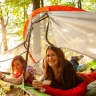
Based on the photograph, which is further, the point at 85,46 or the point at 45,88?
the point at 45,88

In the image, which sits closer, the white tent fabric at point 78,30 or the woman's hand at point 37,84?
the white tent fabric at point 78,30

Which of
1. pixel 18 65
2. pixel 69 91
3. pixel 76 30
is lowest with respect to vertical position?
pixel 69 91

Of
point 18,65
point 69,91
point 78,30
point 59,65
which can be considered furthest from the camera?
point 18,65

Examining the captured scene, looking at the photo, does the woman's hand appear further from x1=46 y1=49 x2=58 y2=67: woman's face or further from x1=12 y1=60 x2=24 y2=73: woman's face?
x1=12 y1=60 x2=24 y2=73: woman's face

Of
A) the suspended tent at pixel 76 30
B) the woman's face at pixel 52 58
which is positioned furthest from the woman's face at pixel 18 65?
the woman's face at pixel 52 58

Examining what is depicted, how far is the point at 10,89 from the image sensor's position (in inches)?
239

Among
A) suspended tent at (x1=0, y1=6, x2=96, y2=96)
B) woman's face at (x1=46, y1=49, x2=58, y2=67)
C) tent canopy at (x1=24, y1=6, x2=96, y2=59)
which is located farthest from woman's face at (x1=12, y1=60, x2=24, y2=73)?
tent canopy at (x1=24, y1=6, x2=96, y2=59)

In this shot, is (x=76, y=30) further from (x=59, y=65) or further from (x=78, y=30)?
(x=59, y=65)

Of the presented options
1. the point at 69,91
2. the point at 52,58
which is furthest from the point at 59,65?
the point at 69,91

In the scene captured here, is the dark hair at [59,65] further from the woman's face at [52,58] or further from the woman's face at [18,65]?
the woman's face at [18,65]

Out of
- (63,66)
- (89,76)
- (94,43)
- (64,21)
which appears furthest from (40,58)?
(94,43)

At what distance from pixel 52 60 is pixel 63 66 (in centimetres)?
15

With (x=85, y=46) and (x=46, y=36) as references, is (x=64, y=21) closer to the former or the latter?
(x=85, y=46)

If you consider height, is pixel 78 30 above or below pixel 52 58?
above
